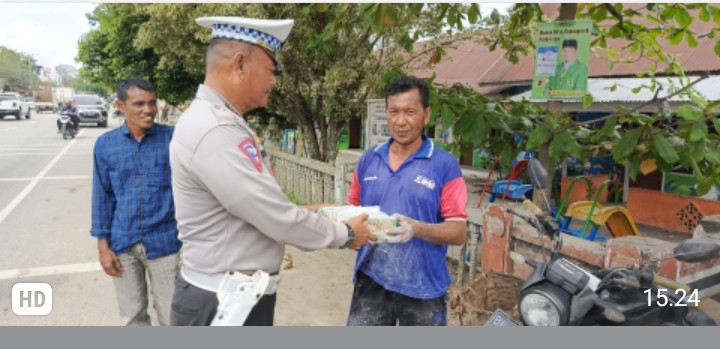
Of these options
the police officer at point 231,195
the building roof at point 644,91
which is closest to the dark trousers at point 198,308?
the police officer at point 231,195

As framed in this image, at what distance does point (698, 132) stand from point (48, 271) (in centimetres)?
550

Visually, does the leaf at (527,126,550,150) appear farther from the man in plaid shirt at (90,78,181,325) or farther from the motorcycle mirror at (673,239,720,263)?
the man in plaid shirt at (90,78,181,325)

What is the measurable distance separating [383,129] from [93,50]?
17.6 m

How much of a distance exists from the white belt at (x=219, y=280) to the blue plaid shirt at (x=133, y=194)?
1.11 m

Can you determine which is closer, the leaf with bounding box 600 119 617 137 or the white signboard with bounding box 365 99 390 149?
the leaf with bounding box 600 119 617 137

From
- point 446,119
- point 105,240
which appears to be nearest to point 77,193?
point 105,240

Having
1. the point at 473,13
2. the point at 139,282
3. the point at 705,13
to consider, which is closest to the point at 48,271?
the point at 139,282

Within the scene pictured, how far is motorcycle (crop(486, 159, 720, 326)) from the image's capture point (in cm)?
178

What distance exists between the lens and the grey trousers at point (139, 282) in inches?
117

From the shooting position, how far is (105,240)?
9.70ft

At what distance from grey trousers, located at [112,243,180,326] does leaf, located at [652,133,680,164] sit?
9.61 ft

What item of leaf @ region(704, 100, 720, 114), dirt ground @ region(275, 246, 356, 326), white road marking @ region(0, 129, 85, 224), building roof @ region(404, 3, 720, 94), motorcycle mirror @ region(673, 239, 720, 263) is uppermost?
building roof @ region(404, 3, 720, 94)
